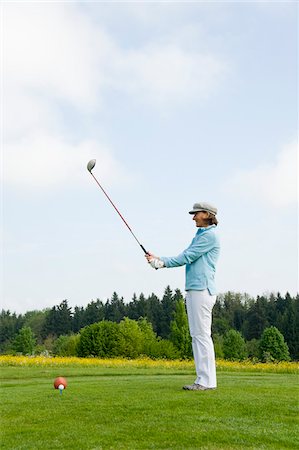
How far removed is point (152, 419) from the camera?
5.73m

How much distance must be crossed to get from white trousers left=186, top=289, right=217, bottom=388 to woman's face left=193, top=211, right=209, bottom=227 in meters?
1.04

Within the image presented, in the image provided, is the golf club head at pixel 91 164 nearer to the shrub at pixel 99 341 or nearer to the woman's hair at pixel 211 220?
the woman's hair at pixel 211 220

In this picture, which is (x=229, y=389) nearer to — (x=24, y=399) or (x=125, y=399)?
(x=125, y=399)

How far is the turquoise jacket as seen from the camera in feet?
25.2

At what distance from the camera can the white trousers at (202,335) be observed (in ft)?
24.8

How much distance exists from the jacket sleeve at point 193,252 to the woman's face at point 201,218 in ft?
0.89

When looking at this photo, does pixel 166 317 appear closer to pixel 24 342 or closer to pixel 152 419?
pixel 24 342

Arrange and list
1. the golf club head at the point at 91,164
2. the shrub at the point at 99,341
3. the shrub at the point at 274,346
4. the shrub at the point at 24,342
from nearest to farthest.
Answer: the golf club head at the point at 91,164
the shrub at the point at 99,341
the shrub at the point at 274,346
the shrub at the point at 24,342

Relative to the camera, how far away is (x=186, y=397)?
22.4ft

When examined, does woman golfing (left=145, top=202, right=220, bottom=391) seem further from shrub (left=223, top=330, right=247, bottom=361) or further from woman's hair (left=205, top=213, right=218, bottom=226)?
shrub (left=223, top=330, right=247, bottom=361)

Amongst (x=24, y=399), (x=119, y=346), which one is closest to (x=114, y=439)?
(x=24, y=399)

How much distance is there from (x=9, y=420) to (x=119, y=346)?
127ft

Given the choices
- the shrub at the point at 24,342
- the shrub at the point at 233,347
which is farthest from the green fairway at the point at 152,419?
the shrub at the point at 24,342

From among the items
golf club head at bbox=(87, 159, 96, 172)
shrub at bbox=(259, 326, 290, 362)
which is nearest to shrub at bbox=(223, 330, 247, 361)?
shrub at bbox=(259, 326, 290, 362)
